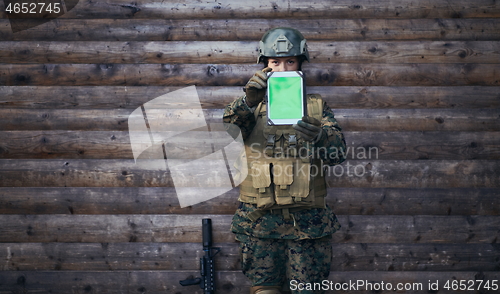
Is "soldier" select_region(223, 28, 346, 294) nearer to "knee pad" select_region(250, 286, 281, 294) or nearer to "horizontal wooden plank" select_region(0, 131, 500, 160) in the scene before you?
"knee pad" select_region(250, 286, 281, 294)

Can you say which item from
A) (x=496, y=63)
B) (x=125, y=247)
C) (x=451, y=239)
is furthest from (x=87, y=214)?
(x=496, y=63)

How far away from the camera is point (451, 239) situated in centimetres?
361

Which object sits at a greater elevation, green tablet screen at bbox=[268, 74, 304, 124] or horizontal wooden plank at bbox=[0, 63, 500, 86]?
horizontal wooden plank at bbox=[0, 63, 500, 86]

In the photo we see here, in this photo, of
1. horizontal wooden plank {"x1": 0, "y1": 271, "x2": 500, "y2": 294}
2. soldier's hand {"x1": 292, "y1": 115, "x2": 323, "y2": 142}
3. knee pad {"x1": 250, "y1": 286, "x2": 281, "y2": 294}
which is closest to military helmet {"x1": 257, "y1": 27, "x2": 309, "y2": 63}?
soldier's hand {"x1": 292, "y1": 115, "x2": 323, "y2": 142}

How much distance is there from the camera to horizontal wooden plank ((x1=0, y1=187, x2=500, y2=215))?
11.8 feet

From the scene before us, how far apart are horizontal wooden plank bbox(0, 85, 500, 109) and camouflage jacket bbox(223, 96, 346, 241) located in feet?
3.59

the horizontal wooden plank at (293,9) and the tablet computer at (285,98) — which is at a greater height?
the horizontal wooden plank at (293,9)

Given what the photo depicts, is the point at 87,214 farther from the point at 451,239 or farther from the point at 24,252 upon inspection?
the point at 451,239

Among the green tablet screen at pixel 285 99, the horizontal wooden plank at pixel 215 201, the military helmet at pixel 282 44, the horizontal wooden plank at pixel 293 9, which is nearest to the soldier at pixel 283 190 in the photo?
the military helmet at pixel 282 44

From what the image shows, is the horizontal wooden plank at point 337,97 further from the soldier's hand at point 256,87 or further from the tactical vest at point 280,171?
the soldier's hand at point 256,87

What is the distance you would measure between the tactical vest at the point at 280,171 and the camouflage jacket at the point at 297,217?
0.04m

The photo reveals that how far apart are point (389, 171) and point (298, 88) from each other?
5.27 feet

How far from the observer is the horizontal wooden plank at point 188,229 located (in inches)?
142

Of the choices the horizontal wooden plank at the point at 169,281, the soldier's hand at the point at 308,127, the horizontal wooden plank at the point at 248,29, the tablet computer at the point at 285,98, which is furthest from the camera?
the horizontal wooden plank at the point at 248,29
